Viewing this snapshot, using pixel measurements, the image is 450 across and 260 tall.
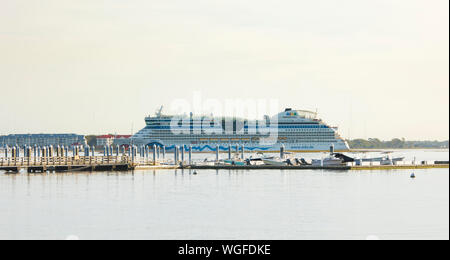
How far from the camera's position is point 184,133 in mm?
131625

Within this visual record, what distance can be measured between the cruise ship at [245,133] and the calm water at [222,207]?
7169 centimetres

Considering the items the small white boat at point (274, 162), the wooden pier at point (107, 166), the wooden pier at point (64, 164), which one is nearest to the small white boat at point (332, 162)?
the wooden pier at point (107, 166)

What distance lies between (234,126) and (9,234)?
103805mm

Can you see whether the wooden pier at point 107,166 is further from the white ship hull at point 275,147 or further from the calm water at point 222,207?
the white ship hull at point 275,147

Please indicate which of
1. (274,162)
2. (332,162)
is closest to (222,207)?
(332,162)

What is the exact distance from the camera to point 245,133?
130375 mm

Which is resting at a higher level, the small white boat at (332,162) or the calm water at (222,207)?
the small white boat at (332,162)

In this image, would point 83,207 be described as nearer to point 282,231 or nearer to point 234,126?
point 282,231

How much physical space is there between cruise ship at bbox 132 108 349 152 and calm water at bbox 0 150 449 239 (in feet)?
235

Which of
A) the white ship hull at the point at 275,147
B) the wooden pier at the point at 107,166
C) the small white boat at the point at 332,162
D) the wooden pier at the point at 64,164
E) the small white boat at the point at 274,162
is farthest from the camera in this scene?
the white ship hull at the point at 275,147

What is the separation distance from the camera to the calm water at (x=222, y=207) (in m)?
28.5

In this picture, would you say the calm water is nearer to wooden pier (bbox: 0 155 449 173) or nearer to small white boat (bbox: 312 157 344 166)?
wooden pier (bbox: 0 155 449 173)
